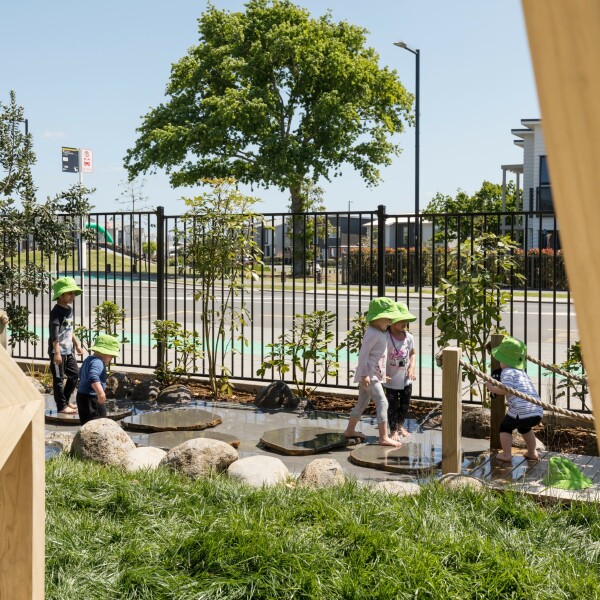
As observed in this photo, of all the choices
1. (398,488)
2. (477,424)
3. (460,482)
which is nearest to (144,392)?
(477,424)

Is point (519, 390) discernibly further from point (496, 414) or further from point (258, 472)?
point (258, 472)

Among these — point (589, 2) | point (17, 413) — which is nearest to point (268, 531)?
point (17, 413)

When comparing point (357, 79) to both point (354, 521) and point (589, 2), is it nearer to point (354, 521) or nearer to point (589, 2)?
point (354, 521)

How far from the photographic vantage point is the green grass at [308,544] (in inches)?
145

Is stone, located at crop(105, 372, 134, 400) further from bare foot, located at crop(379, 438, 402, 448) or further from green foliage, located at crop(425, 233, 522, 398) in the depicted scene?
green foliage, located at crop(425, 233, 522, 398)

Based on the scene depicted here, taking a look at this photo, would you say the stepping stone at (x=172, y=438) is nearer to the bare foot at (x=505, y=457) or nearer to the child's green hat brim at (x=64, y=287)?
the child's green hat brim at (x=64, y=287)

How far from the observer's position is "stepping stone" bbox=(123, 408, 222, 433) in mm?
8078

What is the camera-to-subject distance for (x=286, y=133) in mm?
35531

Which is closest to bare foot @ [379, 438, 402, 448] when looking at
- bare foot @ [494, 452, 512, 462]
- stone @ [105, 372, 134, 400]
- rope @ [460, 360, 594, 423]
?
bare foot @ [494, 452, 512, 462]

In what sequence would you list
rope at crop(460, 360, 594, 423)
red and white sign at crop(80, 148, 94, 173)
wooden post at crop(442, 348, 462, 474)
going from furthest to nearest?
red and white sign at crop(80, 148, 94, 173), wooden post at crop(442, 348, 462, 474), rope at crop(460, 360, 594, 423)

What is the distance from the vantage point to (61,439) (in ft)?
23.7

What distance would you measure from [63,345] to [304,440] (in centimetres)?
308

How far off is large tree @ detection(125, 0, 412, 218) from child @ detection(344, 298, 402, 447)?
2715 cm

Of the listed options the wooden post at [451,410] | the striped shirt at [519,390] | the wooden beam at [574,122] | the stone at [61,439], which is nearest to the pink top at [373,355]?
the striped shirt at [519,390]
